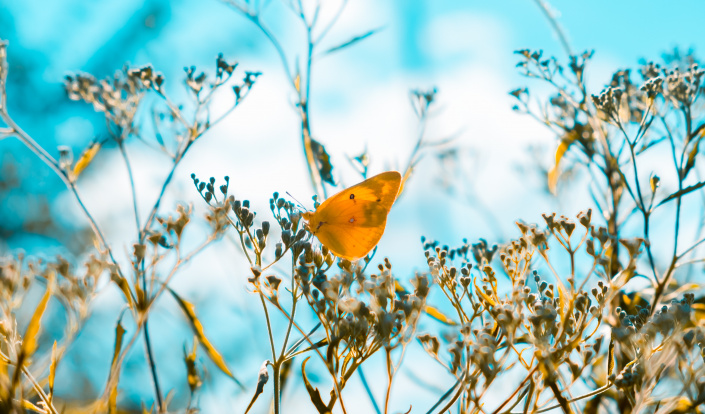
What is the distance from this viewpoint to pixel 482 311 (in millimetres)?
1098

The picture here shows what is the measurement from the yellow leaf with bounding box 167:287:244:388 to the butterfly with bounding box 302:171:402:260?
1.23ft

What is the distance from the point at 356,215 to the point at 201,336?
64 cm

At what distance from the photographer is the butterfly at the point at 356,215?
1458 millimetres

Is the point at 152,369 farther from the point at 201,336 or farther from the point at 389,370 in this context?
the point at 389,370

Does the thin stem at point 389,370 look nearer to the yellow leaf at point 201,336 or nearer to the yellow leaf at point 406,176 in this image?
the yellow leaf at point 201,336

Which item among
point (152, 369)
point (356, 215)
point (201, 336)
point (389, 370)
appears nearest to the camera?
point (389, 370)

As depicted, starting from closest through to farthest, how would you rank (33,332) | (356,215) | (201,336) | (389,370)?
(33,332)
(389,370)
(201,336)
(356,215)

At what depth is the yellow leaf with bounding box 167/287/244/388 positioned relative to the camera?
3.90 ft

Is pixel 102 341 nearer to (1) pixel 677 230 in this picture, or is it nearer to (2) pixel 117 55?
(2) pixel 117 55

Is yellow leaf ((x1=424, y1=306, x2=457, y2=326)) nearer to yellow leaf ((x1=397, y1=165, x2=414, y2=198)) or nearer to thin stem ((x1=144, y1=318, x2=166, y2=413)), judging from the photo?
yellow leaf ((x1=397, y1=165, x2=414, y2=198))

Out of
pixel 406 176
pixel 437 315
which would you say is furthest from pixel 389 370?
pixel 406 176

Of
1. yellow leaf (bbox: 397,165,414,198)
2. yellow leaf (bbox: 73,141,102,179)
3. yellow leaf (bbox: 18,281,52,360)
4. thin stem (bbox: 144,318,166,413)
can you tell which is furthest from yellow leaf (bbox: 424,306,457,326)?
yellow leaf (bbox: 73,141,102,179)

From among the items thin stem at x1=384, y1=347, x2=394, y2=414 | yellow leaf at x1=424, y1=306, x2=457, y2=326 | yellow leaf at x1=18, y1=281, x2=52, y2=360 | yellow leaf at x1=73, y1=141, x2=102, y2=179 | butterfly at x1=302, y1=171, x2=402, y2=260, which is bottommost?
thin stem at x1=384, y1=347, x2=394, y2=414

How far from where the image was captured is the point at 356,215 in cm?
166
